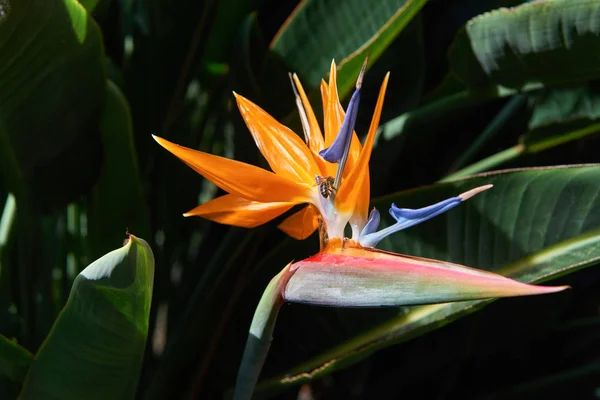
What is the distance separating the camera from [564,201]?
2.19ft

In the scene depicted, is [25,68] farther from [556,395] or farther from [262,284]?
[556,395]

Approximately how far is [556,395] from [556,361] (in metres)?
0.12

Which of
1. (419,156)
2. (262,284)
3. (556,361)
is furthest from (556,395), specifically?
(262,284)

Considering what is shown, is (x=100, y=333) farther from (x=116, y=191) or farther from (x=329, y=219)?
(x=116, y=191)

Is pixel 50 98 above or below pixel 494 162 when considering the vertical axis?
below

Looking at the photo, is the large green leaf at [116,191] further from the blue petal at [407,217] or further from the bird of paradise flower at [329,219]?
the blue petal at [407,217]

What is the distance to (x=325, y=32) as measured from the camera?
819 mm

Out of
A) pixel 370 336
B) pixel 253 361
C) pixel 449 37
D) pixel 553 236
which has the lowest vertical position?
pixel 253 361

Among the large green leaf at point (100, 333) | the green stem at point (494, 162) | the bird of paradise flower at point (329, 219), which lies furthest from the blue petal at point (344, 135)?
the green stem at point (494, 162)

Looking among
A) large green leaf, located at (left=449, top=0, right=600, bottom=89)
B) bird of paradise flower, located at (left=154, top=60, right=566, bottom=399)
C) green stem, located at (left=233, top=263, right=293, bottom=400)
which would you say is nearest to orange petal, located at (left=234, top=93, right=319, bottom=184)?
bird of paradise flower, located at (left=154, top=60, right=566, bottom=399)

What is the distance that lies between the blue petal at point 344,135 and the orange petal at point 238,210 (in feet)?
0.25

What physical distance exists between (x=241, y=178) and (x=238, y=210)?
0.05 m

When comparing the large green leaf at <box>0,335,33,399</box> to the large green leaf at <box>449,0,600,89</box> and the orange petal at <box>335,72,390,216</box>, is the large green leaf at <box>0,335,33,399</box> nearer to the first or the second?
the orange petal at <box>335,72,390,216</box>

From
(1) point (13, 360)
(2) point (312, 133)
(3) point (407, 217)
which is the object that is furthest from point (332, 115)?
(1) point (13, 360)
